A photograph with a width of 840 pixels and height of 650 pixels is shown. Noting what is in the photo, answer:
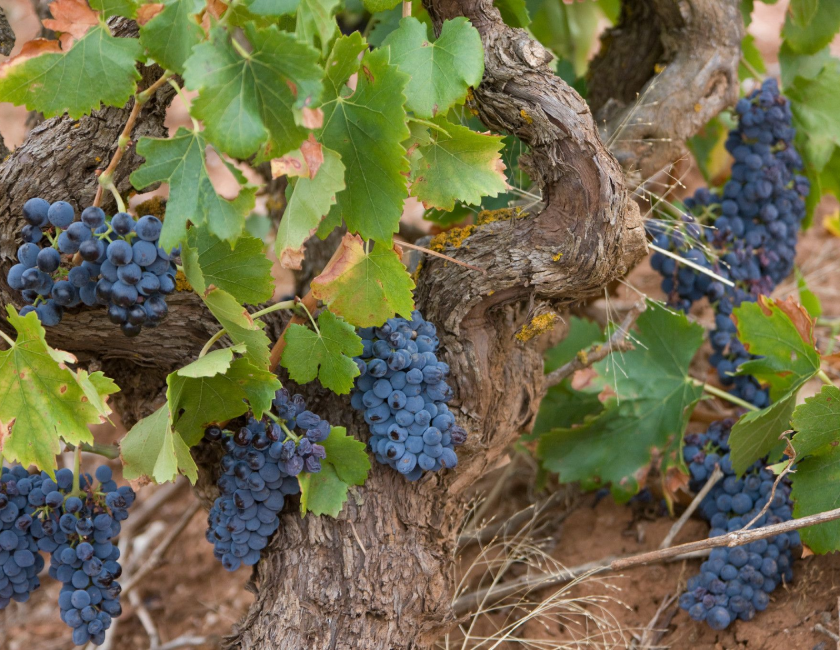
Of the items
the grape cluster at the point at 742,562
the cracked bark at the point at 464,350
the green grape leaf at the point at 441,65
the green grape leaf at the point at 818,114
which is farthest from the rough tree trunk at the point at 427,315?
the green grape leaf at the point at 818,114

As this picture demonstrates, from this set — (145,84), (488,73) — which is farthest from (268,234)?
(488,73)

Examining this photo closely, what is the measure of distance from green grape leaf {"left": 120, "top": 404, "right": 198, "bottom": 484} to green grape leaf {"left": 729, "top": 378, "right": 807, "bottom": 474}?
3.67 feet

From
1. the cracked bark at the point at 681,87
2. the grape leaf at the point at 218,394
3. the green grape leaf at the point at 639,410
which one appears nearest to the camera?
the grape leaf at the point at 218,394

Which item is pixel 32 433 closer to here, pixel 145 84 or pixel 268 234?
pixel 145 84

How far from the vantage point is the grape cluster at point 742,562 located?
5.51 feet

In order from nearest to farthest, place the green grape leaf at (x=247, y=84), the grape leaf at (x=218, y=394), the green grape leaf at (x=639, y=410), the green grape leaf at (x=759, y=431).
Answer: the green grape leaf at (x=247, y=84) → the grape leaf at (x=218, y=394) → the green grape leaf at (x=759, y=431) → the green grape leaf at (x=639, y=410)

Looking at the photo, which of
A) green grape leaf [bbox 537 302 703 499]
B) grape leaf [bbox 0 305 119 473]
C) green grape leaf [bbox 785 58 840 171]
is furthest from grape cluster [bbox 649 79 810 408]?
grape leaf [bbox 0 305 119 473]

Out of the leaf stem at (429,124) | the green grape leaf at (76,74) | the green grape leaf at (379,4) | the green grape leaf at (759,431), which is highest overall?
the green grape leaf at (379,4)

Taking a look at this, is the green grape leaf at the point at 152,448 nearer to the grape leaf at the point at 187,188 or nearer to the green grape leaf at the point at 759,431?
the grape leaf at the point at 187,188

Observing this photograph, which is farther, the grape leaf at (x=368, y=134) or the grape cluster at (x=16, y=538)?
the grape cluster at (x=16, y=538)

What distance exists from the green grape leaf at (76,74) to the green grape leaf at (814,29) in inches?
69.9

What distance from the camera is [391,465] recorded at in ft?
4.95

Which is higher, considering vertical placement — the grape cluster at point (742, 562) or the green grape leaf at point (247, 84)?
the green grape leaf at point (247, 84)

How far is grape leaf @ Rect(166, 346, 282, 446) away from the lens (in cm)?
131
